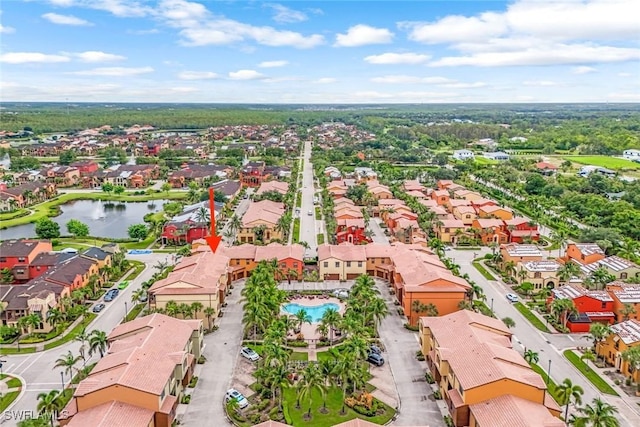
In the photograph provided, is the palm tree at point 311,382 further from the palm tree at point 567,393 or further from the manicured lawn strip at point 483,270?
the manicured lawn strip at point 483,270

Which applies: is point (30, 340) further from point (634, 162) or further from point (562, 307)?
point (634, 162)

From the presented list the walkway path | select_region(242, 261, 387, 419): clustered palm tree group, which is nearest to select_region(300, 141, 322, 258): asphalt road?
select_region(242, 261, 387, 419): clustered palm tree group

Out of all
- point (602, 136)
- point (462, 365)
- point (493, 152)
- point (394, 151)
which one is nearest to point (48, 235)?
point (462, 365)

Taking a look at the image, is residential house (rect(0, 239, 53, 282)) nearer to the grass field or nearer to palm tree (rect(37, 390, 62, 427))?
palm tree (rect(37, 390, 62, 427))

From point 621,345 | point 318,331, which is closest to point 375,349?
point 318,331

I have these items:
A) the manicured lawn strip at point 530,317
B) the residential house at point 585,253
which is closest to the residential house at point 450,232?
the residential house at point 585,253

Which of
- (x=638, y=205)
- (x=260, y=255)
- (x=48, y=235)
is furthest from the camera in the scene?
(x=638, y=205)

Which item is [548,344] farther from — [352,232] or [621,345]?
[352,232]
